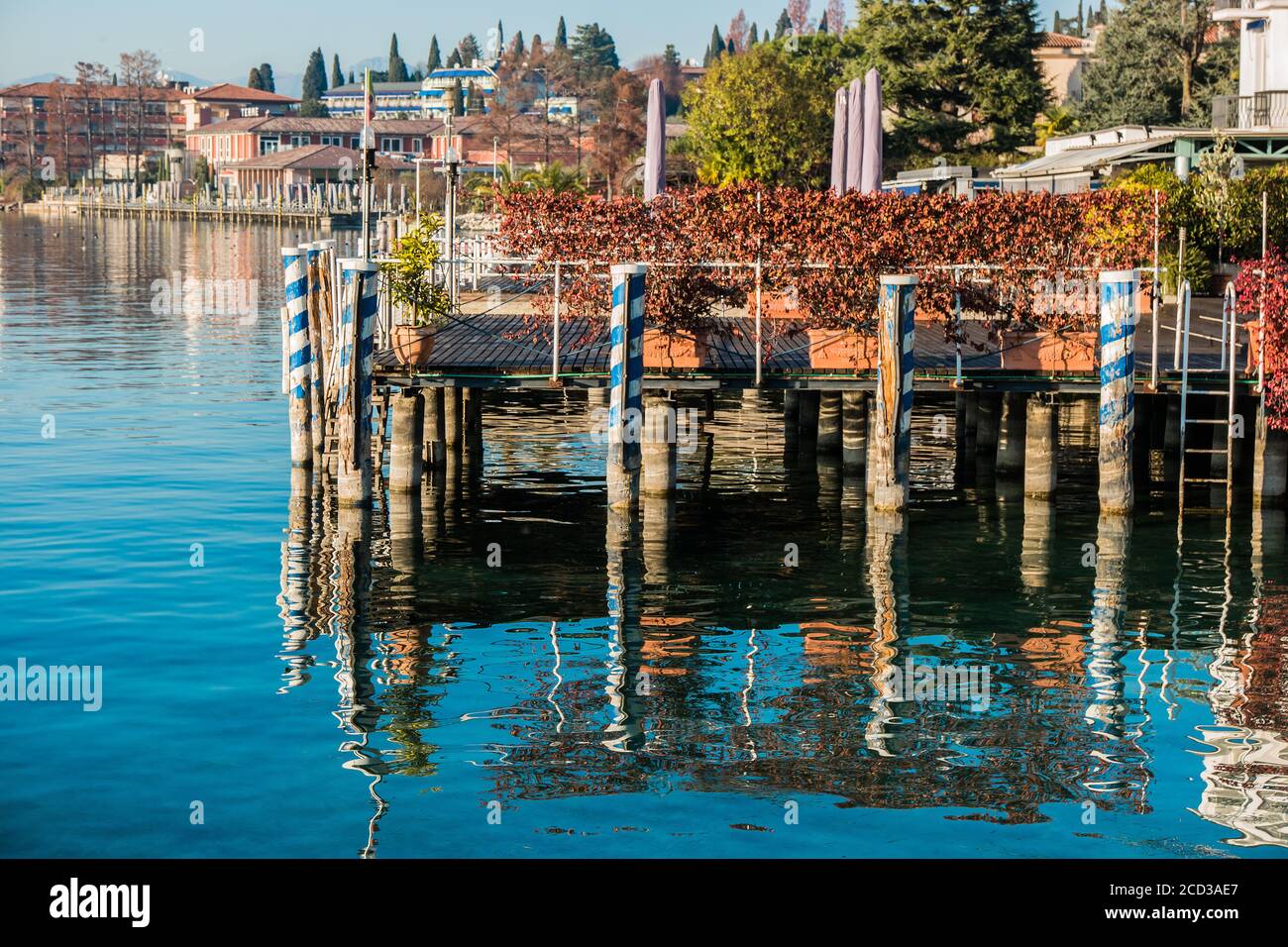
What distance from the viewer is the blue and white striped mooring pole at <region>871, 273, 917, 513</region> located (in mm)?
23859

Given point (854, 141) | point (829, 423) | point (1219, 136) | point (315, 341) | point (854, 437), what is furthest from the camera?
point (1219, 136)

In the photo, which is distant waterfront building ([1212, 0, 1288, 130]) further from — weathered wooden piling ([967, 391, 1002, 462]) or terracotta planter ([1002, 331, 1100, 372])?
terracotta planter ([1002, 331, 1100, 372])

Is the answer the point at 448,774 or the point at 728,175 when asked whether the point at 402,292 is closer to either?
the point at 448,774

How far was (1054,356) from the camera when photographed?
83.6 feet

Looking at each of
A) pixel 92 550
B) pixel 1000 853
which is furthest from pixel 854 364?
pixel 1000 853

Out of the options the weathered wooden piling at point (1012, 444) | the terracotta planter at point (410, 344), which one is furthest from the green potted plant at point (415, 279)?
the weathered wooden piling at point (1012, 444)

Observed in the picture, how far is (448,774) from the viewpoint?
1513cm

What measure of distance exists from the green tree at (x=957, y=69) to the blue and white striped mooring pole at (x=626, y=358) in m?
45.4

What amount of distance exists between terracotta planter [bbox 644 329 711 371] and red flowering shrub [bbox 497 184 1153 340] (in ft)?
2.82

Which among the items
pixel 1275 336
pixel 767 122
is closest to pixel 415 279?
pixel 1275 336

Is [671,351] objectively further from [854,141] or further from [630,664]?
[854,141]

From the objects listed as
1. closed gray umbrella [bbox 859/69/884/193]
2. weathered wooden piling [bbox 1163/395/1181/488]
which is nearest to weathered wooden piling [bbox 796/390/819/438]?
closed gray umbrella [bbox 859/69/884/193]

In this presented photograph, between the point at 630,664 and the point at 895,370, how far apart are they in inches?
279
